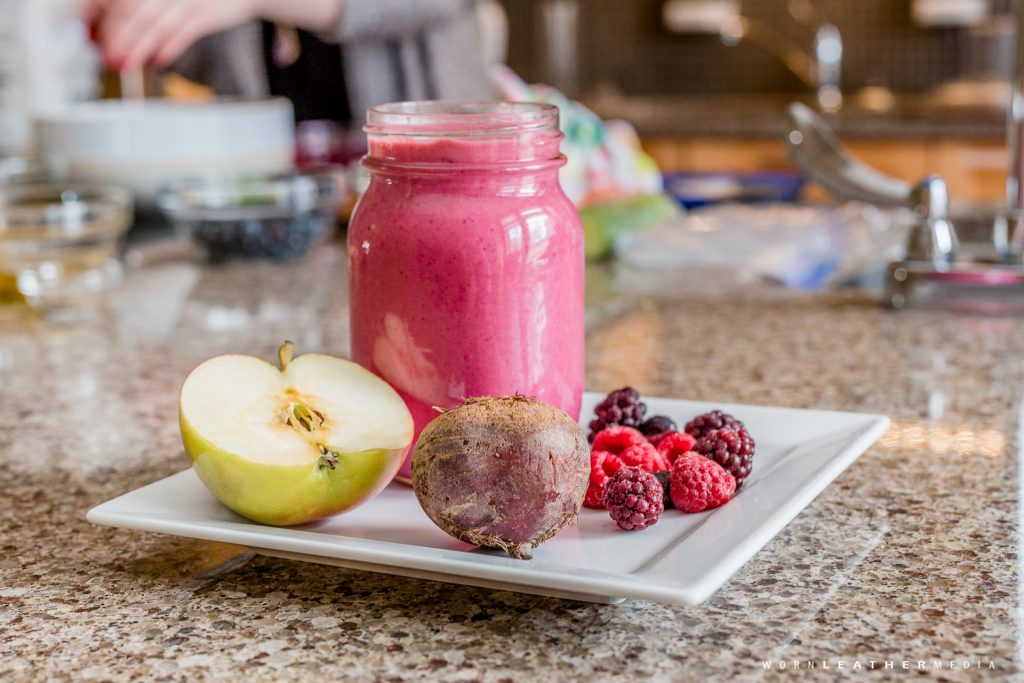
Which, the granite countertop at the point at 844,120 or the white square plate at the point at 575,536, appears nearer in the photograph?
the white square plate at the point at 575,536

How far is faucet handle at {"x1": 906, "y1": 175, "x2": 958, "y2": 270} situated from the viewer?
4.25ft

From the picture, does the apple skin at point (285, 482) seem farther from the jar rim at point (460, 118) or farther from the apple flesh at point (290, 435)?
the jar rim at point (460, 118)

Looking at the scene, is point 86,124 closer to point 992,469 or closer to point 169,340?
point 169,340

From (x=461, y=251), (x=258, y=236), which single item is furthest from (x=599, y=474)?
(x=258, y=236)

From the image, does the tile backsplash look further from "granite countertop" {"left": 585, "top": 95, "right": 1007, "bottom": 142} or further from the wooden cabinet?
the wooden cabinet

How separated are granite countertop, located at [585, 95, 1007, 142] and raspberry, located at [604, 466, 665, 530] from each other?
2893mm

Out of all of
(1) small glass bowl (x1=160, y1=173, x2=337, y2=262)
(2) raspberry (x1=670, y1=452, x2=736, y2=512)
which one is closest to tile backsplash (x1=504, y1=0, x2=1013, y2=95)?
(1) small glass bowl (x1=160, y1=173, x2=337, y2=262)

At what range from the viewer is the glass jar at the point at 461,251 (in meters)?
0.69

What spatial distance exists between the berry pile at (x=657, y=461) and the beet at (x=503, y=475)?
0.16 ft

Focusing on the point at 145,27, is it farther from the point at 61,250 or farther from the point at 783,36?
the point at 783,36

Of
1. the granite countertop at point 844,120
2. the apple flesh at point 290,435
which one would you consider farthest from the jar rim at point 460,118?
the granite countertop at point 844,120

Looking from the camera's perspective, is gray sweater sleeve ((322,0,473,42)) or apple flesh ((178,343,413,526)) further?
gray sweater sleeve ((322,0,473,42))

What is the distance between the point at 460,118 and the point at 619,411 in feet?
0.68

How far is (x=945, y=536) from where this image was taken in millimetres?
687
